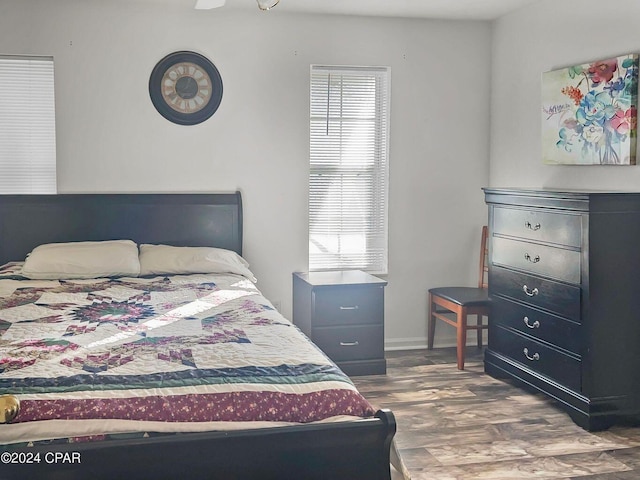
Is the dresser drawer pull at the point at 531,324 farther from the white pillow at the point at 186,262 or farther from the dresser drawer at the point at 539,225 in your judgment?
the white pillow at the point at 186,262

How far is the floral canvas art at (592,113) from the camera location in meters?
3.91

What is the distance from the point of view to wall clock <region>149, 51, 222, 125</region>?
4.89 m

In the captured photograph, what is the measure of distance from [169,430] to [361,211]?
3.34m

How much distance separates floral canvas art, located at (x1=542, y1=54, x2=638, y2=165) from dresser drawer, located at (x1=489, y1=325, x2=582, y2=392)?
42.1 inches

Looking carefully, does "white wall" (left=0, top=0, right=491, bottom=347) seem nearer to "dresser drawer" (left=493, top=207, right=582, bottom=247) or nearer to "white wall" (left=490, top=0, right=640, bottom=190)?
"white wall" (left=490, top=0, right=640, bottom=190)

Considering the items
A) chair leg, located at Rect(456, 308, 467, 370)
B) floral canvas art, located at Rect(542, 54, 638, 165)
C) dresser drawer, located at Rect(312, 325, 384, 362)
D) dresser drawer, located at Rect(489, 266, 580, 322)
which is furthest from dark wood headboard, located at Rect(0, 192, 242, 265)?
floral canvas art, located at Rect(542, 54, 638, 165)

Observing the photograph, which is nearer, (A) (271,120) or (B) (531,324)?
(B) (531,324)

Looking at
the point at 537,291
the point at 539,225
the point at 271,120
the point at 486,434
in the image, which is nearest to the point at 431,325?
the point at 537,291

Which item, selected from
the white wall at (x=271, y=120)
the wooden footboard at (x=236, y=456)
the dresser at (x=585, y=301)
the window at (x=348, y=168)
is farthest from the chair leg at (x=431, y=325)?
the wooden footboard at (x=236, y=456)

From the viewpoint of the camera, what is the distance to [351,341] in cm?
477

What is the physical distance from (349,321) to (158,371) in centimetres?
242

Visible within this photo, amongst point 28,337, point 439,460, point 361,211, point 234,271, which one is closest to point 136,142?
point 234,271

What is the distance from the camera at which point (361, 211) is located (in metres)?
5.35

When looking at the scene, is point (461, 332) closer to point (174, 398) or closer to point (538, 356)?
point (538, 356)
